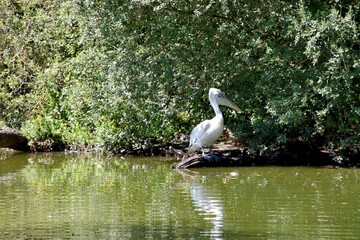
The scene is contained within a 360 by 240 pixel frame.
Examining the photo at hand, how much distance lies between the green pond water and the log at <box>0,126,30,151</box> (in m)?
2.48

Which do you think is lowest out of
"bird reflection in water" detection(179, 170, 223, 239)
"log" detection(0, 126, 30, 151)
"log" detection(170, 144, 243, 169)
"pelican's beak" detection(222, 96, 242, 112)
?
"bird reflection in water" detection(179, 170, 223, 239)

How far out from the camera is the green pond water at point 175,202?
938 cm

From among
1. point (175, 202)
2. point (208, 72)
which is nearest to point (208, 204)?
point (175, 202)

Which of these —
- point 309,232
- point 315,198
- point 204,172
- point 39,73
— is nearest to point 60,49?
point 39,73

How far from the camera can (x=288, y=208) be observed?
10.8 m

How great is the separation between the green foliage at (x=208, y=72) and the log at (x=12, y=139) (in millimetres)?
235

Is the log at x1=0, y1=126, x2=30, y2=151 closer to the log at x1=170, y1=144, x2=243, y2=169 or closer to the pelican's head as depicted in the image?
the log at x1=170, y1=144, x2=243, y2=169

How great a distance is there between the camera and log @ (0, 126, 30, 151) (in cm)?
1869

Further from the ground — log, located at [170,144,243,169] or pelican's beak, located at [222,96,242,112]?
pelican's beak, located at [222,96,242,112]

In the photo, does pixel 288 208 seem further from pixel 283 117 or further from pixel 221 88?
pixel 221 88

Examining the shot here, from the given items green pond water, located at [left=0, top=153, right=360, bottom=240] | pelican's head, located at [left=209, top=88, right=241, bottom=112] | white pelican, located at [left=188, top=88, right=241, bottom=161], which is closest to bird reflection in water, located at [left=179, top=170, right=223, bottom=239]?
green pond water, located at [left=0, top=153, right=360, bottom=240]

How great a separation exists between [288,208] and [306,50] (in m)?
3.85

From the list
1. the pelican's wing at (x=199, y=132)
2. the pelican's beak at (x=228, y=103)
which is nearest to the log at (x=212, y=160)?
the pelican's wing at (x=199, y=132)

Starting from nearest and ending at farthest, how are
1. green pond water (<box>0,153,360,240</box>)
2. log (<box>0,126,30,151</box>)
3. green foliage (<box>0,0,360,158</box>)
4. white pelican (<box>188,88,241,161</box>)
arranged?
green pond water (<box>0,153,360,240</box>) < green foliage (<box>0,0,360,158</box>) < white pelican (<box>188,88,241,161</box>) < log (<box>0,126,30,151</box>)
